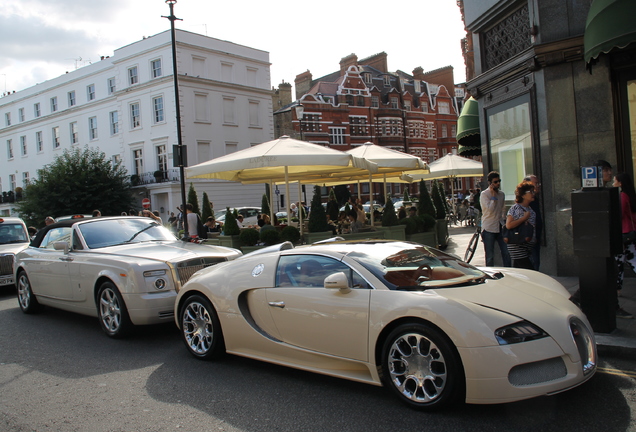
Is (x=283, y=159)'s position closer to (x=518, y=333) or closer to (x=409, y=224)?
(x=409, y=224)

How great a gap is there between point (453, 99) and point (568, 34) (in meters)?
65.6

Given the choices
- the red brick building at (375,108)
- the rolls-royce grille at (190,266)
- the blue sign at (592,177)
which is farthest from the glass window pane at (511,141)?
the red brick building at (375,108)

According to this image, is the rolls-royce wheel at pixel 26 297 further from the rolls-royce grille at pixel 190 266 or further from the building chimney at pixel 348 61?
the building chimney at pixel 348 61

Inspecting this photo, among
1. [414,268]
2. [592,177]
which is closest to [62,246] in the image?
[414,268]

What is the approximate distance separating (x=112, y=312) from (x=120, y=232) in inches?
66.2

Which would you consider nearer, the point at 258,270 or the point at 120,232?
the point at 258,270

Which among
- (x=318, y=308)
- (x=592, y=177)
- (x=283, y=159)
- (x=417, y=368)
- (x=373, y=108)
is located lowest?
(x=417, y=368)

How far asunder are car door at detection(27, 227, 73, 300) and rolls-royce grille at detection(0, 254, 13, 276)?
10.4ft

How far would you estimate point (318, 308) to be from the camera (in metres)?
4.41

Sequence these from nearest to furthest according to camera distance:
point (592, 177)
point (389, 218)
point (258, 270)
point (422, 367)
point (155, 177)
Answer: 1. point (422, 367)
2. point (258, 270)
3. point (592, 177)
4. point (389, 218)
5. point (155, 177)

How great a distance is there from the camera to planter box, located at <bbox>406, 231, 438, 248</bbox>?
1366 cm

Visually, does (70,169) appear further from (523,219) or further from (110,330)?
(523,219)

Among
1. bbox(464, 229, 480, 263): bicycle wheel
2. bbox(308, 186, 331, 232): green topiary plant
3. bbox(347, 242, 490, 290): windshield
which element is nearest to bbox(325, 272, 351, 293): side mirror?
bbox(347, 242, 490, 290): windshield

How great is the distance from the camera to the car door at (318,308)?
4.16m
